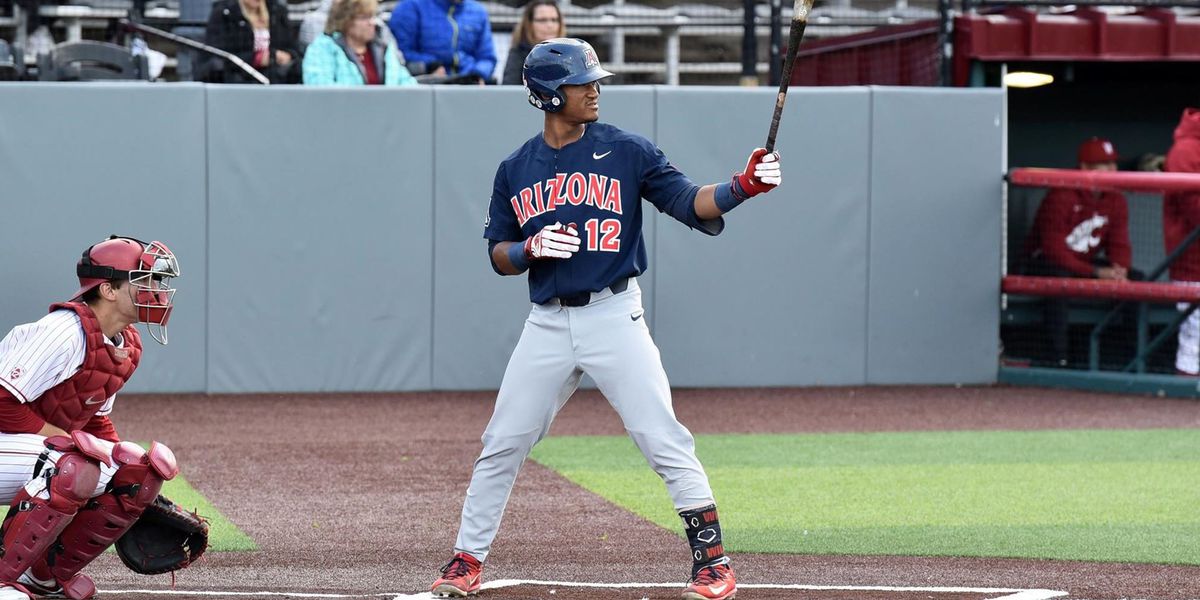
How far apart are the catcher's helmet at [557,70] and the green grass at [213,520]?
7.28ft

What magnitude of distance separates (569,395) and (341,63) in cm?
661

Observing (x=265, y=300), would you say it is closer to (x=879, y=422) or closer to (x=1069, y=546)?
(x=879, y=422)

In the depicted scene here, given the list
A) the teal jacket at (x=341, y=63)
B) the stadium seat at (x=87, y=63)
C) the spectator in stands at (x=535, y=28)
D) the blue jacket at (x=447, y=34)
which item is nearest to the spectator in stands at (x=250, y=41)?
the teal jacket at (x=341, y=63)

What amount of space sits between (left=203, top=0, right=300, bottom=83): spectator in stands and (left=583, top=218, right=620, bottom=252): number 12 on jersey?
6823 millimetres

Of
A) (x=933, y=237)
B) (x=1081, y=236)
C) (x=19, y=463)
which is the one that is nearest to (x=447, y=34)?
(x=933, y=237)

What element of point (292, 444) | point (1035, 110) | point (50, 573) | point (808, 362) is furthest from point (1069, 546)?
point (1035, 110)

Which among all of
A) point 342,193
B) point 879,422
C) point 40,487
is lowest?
point 879,422

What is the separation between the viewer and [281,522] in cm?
666

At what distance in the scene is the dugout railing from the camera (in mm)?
11031

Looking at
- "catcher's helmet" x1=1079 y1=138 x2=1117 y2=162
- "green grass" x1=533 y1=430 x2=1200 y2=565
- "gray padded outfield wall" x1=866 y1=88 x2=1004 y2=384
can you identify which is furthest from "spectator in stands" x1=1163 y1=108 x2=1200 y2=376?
"green grass" x1=533 y1=430 x2=1200 y2=565

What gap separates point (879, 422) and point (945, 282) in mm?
2162

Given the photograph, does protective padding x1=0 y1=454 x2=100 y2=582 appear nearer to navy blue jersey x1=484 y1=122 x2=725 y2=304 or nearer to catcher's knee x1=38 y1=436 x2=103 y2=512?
catcher's knee x1=38 y1=436 x2=103 y2=512

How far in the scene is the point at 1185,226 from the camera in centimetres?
1128

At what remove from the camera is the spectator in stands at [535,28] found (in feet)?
36.3
